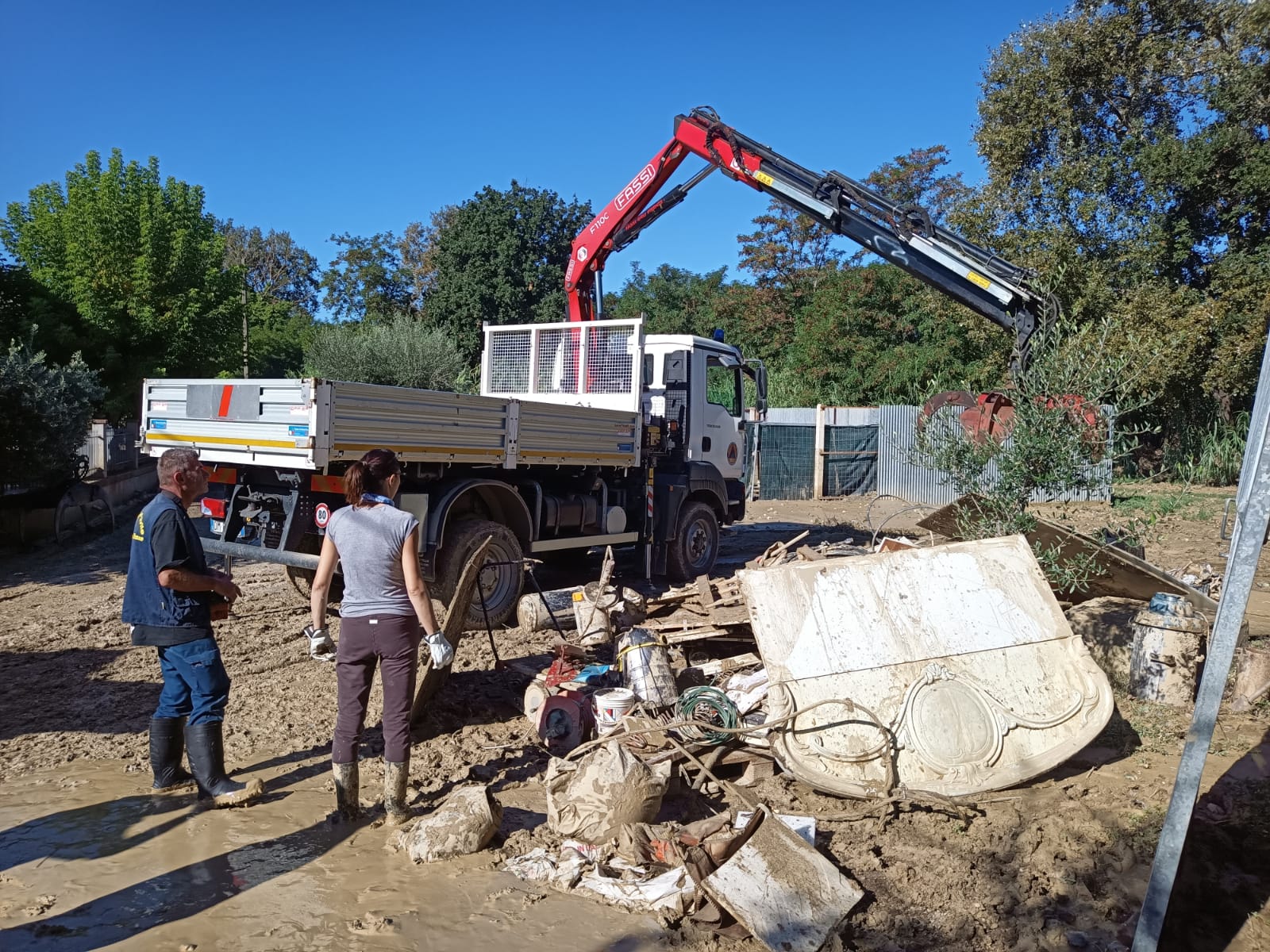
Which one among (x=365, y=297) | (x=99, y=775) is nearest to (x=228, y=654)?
(x=99, y=775)

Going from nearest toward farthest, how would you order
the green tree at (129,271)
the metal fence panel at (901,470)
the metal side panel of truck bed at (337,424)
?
the metal side panel of truck bed at (337,424)
the green tree at (129,271)
the metal fence panel at (901,470)

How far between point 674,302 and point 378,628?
47.5 m

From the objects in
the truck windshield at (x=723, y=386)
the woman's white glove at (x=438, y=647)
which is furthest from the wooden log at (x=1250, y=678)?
the truck windshield at (x=723, y=386)

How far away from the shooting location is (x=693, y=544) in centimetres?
1051

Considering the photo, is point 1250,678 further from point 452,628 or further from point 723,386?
point 723,386

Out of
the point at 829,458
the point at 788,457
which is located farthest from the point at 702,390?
the point at 829,458

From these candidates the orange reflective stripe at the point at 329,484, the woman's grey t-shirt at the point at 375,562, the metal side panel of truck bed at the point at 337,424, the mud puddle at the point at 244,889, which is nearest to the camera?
the mud puddle at the point at 244,889

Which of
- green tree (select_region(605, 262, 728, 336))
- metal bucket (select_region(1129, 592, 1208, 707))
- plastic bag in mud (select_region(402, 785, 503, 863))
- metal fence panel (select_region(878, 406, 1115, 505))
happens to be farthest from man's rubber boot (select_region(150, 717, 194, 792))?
green tree (select_region(605, 262, 728, 336))

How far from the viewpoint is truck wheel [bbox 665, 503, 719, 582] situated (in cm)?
1023

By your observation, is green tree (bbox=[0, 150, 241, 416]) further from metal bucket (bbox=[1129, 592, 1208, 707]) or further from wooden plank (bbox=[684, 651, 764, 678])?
metal bucket (bbox=[1129, 592, 1208, 707])

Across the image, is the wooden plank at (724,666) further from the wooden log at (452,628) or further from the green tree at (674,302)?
the green tree at (674,302)

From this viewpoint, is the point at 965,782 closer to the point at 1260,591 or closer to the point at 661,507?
the point at 661,507

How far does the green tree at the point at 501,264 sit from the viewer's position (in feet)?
91.4

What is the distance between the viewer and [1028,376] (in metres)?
5.47
